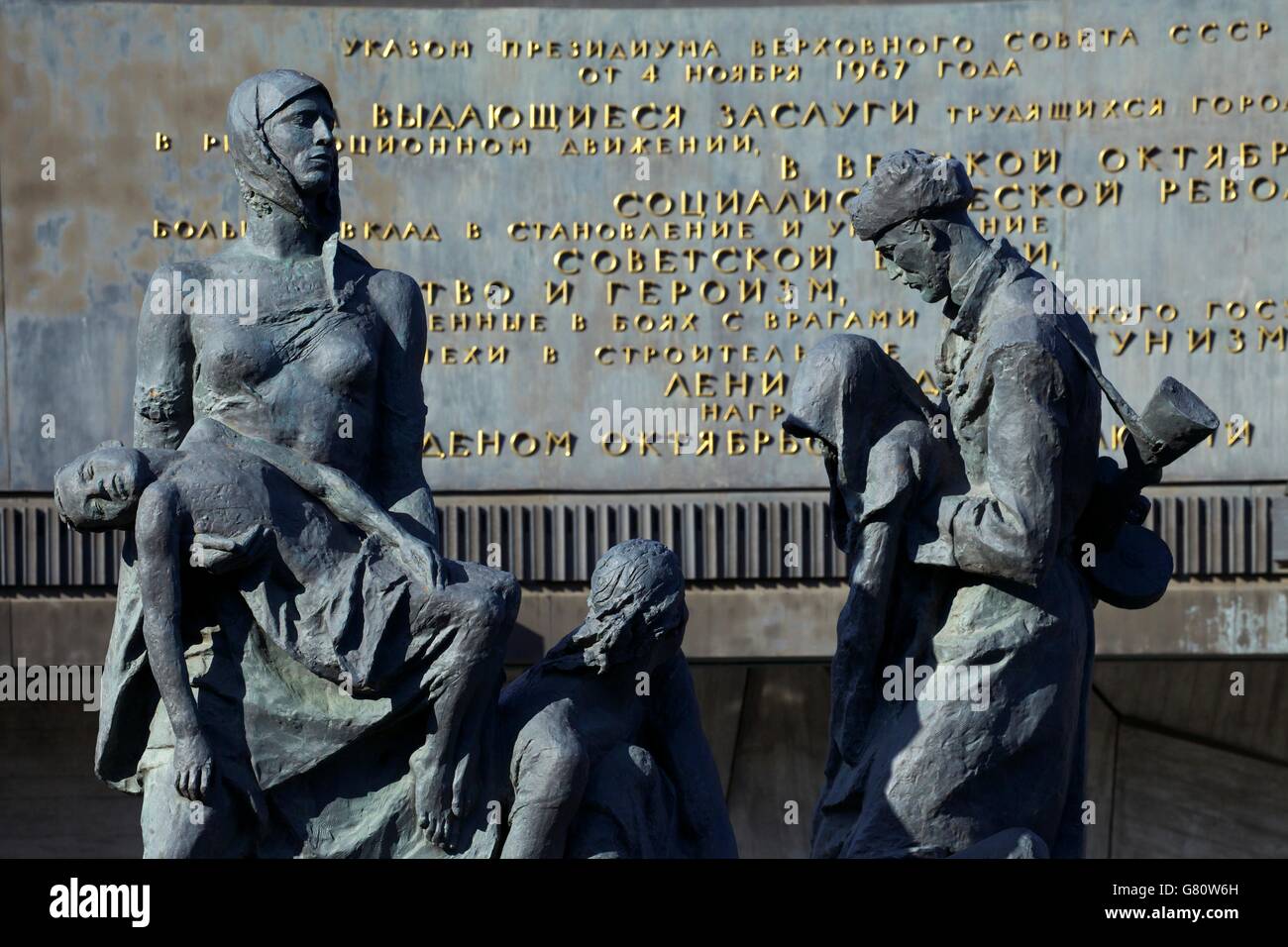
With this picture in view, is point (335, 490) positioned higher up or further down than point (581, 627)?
higher up

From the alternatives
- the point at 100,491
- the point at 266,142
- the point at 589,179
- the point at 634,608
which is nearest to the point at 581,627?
the point at 634,608

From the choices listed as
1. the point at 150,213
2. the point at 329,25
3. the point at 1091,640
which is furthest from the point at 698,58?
the point at 1091,640

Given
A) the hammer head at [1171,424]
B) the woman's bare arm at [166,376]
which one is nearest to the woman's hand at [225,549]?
the woman's bare arm at [166,376]

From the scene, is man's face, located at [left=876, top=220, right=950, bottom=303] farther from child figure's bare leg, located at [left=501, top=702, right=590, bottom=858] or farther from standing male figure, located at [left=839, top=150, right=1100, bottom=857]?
child figure's bare leg, located at [left=501, top=702, right=590, bottom=858]

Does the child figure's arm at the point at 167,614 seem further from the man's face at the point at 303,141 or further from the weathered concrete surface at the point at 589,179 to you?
the weathered concrete surface at the point at 589,179

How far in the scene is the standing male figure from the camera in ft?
27.1

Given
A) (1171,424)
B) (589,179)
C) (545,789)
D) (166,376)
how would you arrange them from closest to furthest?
(545,789) < (1171,424) < (166,376) < (589,179)

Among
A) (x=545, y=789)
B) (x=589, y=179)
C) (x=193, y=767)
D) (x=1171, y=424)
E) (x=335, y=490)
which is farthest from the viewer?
(x=589, y=179)

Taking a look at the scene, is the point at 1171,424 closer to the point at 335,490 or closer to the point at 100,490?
the point at 335,490

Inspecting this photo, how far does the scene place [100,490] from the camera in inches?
325

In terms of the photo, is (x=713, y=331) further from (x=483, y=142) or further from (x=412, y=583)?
(x=412, y=583)

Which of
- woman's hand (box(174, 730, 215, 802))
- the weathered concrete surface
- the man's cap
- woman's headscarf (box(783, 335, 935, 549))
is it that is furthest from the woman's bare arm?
the weathered concrete surface

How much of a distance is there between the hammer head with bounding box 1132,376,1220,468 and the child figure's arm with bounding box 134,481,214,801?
2.69 metres

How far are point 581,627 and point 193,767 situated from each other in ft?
3.74
